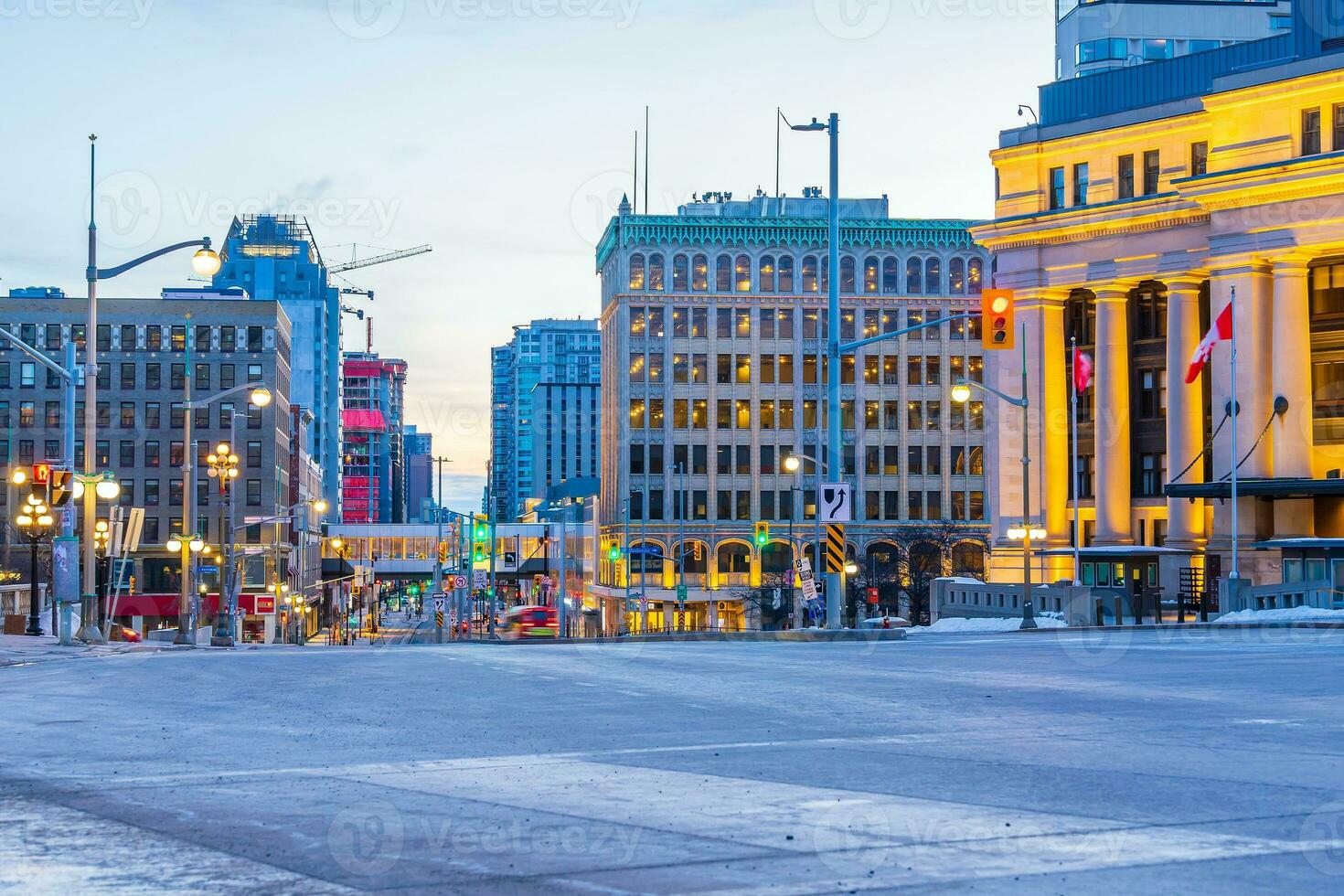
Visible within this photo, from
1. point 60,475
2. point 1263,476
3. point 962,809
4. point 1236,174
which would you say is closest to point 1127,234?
point 1236,174

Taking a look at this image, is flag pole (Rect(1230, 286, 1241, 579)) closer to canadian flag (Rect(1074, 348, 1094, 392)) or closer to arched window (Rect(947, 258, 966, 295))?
canadian flag (Rect(1074, 348, 1094, 392))

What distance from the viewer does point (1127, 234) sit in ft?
243

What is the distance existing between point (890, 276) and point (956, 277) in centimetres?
556

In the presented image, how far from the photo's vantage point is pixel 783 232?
414 feet

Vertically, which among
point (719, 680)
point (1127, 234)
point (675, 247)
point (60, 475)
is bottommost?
point (719, 680)

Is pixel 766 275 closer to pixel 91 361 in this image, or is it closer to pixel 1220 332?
pixel 1220 332

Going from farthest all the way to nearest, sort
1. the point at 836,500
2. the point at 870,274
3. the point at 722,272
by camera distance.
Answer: the point at 870,274 < the point at 722,272 < the point at 836,500

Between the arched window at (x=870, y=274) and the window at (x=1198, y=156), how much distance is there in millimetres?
55752

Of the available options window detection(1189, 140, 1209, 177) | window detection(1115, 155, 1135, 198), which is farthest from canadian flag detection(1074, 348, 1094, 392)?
window detection(1115, 155, 1135, 198)

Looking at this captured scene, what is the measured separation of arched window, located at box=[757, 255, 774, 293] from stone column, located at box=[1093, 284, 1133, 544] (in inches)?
2094

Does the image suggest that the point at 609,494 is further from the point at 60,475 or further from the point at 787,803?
the point at 787,803

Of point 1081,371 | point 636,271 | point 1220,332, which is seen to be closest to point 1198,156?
point 1220,332

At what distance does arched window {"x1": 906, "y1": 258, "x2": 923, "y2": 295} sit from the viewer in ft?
419

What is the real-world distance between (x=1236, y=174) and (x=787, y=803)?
62.9 metres
